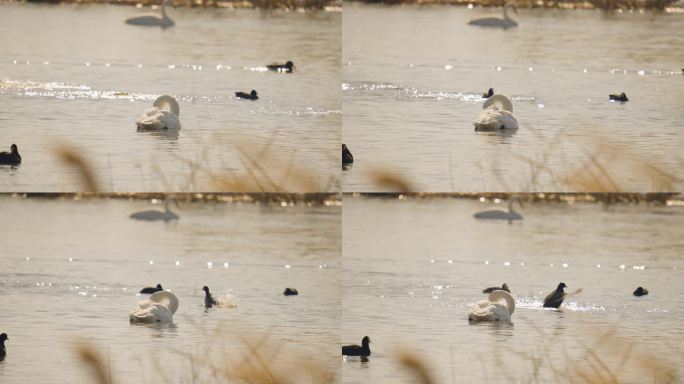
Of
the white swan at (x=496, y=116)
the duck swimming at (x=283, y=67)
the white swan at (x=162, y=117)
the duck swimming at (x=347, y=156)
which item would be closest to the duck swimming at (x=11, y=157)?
the white swan at (x=162, y=117)

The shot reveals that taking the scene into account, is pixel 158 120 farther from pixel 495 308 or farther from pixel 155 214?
pixel 495 308

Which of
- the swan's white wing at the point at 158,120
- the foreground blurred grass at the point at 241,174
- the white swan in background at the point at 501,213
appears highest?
the swan's white wing at the point at 158,120

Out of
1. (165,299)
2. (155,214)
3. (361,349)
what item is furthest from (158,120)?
(361,349)

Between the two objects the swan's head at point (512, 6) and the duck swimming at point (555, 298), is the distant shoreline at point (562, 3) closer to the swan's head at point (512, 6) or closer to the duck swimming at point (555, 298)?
the swan's head at point (512, 6)

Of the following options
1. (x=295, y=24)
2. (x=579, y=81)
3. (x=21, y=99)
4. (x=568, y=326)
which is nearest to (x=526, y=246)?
(x=568, y=326)

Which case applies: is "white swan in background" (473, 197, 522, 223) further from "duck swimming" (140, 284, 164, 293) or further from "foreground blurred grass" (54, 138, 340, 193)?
"duck swimming" (140, 284, 164, 293)

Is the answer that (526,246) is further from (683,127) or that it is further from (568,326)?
(683,127)
